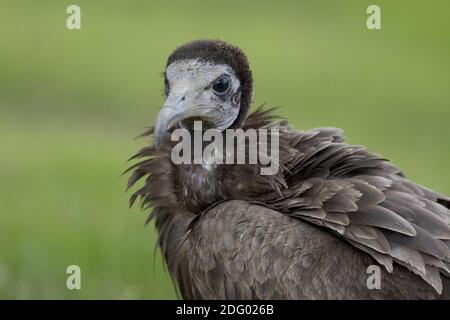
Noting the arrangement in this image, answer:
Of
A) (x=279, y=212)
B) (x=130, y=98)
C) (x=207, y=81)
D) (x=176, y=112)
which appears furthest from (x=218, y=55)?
(x=130, y=98)

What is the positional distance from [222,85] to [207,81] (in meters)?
0.15

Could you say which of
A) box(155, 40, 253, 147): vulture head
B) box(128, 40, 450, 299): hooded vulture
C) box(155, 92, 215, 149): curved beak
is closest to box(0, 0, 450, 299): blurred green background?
box(128, 40, 450, 299): hooded vulture

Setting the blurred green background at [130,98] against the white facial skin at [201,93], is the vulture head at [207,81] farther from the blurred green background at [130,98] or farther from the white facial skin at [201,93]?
the blurred green background at [130,98]

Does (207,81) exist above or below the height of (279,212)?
above

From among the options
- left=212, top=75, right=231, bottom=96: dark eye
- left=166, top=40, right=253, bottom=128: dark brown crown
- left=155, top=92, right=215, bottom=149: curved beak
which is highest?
left=166, top=40, right=253, bottom=128: dark brown crown

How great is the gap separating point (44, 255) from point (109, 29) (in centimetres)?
1351

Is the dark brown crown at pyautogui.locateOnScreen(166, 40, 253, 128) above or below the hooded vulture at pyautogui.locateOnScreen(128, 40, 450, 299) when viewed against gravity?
above

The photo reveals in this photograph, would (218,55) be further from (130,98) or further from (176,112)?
(130,98)

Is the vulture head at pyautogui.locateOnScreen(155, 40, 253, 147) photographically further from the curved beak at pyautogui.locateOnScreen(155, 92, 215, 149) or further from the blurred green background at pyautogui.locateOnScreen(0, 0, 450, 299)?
the blurred green background at pyautogui.locateOnScreen(0, 0, 450, 299)

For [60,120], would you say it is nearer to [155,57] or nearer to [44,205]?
[155,57]

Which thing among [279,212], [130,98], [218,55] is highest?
[218,55]

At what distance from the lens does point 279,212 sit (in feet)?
22.3

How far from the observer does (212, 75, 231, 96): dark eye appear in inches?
286

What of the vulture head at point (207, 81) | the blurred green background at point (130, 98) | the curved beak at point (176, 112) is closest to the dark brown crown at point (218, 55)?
the vulture head at point (207, 81)
